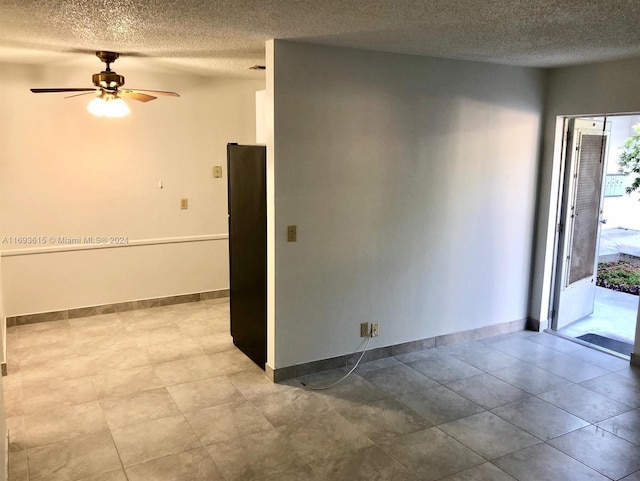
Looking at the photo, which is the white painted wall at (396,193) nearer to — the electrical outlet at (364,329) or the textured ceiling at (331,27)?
the electrical outlet at (364,329)

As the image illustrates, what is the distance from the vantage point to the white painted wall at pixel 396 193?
362 cm

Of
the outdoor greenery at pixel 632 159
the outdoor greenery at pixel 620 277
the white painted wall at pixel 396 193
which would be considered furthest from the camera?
the outdoor greenery at pixel 632 159

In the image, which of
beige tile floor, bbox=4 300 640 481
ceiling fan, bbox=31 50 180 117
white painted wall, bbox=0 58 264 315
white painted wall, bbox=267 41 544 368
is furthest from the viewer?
white painted wall, bbox=0 58 264 315

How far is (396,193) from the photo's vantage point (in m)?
4.05

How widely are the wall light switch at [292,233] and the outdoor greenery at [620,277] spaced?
546 cm

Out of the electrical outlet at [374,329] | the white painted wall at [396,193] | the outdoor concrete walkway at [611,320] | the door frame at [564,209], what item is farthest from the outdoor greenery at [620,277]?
Answer: the electrical outlet at [374,329]

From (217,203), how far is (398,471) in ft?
12.2

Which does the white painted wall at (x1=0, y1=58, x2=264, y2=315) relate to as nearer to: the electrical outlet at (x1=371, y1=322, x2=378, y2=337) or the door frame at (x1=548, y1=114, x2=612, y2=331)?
the electrical outlet at (x1=371, y1=322, x2=378, y2=337)

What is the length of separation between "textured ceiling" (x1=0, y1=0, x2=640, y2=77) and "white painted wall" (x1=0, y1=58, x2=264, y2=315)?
0.77 meters

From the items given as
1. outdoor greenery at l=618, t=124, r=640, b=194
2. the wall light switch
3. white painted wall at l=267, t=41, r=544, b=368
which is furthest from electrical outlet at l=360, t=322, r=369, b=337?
outdoor greenery at l=618, t=124, r=640, b=194

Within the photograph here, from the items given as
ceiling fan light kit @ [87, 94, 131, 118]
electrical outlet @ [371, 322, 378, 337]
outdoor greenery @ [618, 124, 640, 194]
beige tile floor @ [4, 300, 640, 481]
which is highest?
ceiling fan light kit @ [87, 94, 131, 118]

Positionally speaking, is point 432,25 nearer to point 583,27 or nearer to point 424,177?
point 583,27

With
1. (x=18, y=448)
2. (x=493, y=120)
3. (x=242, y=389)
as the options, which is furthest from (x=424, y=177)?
(x=18, y=448)

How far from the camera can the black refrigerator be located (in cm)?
383
